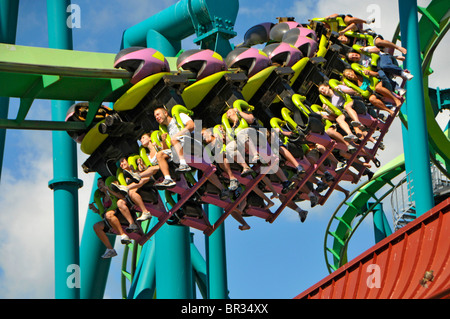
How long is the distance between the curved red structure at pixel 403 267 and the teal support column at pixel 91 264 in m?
3.93

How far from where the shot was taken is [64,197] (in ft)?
37.6

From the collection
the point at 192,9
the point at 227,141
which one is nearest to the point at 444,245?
the point at 227,141

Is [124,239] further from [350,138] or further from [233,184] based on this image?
[350,138]

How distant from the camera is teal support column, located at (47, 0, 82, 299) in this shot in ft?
36.8

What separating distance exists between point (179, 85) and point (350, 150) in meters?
2.53

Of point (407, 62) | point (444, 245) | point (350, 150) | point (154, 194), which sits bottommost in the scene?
point (444, 245)

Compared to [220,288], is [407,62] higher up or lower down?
A: higher up

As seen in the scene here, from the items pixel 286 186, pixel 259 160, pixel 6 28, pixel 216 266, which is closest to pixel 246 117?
pixel 259 160

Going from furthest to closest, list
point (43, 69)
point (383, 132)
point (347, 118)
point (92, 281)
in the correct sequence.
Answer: point (92, 281), point (383, 132), point (347, 118), point (43, 69)

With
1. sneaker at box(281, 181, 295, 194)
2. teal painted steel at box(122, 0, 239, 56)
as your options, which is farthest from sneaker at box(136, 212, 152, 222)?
teal painted steel at box(122, 0, 239, 56)

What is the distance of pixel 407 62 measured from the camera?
40.6 ft

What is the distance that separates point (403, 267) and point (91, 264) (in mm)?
5020

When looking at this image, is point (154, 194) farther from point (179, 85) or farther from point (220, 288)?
point (220, 288)

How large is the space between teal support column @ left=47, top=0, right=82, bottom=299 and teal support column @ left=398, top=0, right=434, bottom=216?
3.85 m
